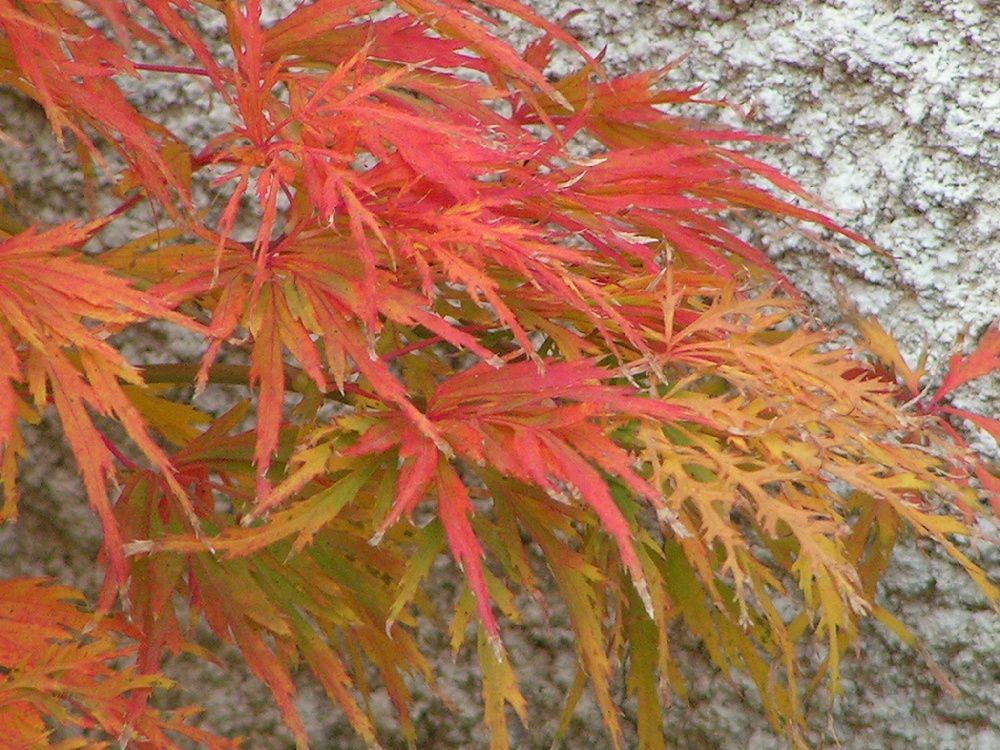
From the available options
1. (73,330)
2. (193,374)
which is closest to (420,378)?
(193,374)

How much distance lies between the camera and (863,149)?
1128mm

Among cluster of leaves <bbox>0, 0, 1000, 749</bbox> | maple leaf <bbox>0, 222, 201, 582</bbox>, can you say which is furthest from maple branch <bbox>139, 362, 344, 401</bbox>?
maple leaf <bbox>0, 222, 201, 582</bbox>

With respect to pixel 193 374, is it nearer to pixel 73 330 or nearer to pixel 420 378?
pixel 420 378

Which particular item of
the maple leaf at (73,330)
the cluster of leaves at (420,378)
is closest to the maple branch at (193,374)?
the cluster of leaves at (420,378)

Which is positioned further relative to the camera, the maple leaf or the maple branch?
the maple branch

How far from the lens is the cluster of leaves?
60 cm

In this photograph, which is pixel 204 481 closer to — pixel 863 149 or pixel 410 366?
pixel 410 366

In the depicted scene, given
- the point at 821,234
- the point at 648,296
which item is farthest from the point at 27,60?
the point at 821,234

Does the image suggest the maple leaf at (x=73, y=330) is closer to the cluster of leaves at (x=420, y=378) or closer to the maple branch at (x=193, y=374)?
the cluster of leaves at (x=420, y=378)

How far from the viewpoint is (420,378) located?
85cm

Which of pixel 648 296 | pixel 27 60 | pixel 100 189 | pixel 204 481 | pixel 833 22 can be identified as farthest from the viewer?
pixel 100 189

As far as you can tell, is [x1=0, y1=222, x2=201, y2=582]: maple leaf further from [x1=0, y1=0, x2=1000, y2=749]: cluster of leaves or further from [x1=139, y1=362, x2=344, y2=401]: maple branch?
[x1=139, y1=362, x2=344, y2=401]: maple branch

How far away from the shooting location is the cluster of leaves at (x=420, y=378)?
0.60 m

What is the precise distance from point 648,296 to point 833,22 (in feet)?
1.82
